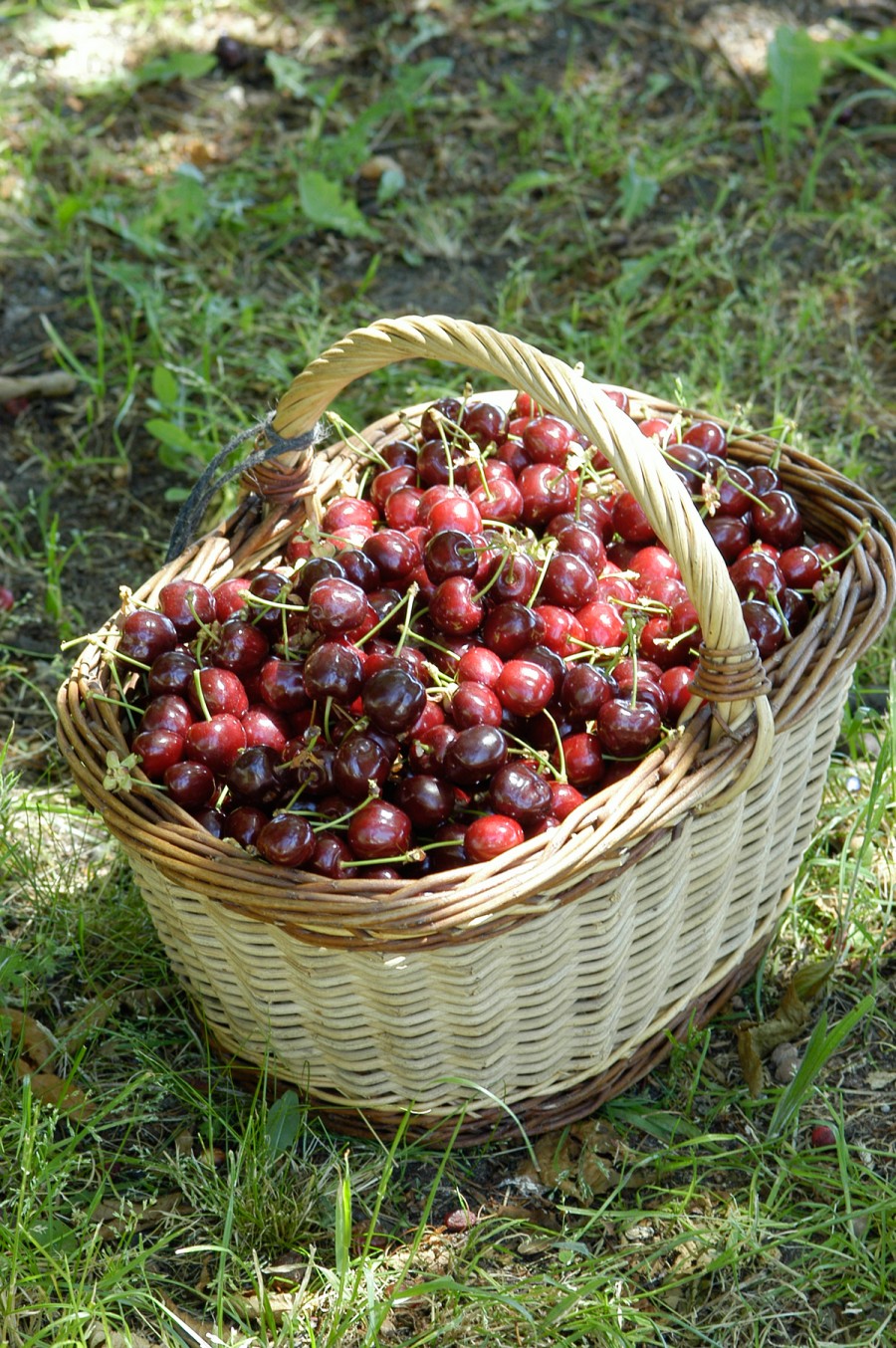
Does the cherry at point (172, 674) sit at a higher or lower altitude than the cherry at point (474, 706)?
lower

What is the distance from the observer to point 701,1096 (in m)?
2.08

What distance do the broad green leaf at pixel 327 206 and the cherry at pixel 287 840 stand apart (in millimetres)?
2596

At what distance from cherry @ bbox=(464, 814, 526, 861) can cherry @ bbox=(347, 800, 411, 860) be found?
0.09m

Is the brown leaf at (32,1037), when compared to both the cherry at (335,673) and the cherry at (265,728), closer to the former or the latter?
the cherry at (265,728)

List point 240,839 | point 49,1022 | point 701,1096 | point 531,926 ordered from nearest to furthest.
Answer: point 531,926 < point 240,839 < point 701,1096 < point 49,1022

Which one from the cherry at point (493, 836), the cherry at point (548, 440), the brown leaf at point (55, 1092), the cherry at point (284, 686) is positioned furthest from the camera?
the cherry at point (548, 440)

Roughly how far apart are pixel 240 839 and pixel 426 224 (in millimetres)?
2605

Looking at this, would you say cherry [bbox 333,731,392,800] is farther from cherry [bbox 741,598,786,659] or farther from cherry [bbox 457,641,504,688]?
cherry [bbox 741,598,786,659]

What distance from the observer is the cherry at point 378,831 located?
171cm

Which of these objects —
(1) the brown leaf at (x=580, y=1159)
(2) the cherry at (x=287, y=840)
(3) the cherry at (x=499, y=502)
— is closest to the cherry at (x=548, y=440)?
(3) the cherry at (x=499, y=502)

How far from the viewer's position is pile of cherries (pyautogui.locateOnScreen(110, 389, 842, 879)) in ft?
5.79

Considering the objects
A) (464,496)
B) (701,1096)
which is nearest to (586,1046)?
(701,1096)

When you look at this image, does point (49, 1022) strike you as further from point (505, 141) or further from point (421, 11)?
point (421, 11)

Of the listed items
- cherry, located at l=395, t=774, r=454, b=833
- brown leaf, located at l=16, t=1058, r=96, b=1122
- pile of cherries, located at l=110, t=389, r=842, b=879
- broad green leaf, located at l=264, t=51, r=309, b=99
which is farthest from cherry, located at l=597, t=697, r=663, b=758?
broad green leaf, located at l=264, t=51, r=309, b=99
